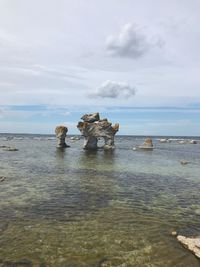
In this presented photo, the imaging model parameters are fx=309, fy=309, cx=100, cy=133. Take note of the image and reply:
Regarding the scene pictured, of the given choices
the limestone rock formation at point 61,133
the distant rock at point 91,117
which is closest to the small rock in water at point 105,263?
the distant rock at point 91,117

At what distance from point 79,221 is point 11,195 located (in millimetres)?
10083

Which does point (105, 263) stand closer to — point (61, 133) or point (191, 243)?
point (191, 243)

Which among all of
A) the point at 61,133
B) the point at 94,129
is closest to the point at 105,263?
the point at 94,129

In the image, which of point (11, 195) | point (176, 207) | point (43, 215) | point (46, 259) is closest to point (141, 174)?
point (176, 207)

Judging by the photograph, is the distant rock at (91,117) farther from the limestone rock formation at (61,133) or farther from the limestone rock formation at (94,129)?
the limestone rock formation at (61,133)

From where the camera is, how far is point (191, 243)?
699 inches

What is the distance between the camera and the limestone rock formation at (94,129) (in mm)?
93500

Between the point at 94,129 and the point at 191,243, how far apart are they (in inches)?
3024

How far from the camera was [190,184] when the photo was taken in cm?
3881

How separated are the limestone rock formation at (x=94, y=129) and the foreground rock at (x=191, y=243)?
75.1m

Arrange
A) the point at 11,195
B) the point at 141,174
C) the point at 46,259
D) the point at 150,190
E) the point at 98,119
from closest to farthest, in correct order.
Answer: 1. the point at 46,259
2. the point at 11,195
3. the point at 150,190
4. the point at 141,174
5. the point at 98,119

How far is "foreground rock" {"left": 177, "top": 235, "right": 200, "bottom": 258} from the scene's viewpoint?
17033 millimetres

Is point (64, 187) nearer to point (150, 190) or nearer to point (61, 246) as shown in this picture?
point (150, 190)

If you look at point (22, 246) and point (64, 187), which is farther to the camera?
point (64, 187)
